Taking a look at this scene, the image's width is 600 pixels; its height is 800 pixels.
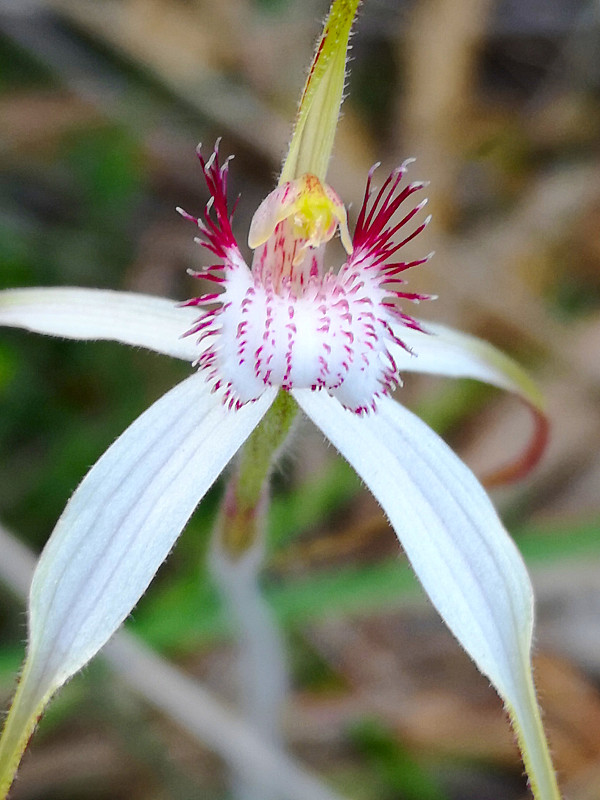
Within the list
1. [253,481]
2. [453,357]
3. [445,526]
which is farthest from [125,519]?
[453,357]

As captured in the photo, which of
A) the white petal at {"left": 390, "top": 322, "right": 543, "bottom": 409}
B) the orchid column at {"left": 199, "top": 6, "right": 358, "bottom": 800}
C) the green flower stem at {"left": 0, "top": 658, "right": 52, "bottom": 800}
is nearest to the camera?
the green flower stem at {"left": 0, "top": 658, "right": 52, "bottom": 800}

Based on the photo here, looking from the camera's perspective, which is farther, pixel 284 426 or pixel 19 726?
pixel 284 426

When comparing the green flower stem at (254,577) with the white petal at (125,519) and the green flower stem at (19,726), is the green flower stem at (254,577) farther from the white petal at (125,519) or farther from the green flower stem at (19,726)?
the green flower stem at (19,726)

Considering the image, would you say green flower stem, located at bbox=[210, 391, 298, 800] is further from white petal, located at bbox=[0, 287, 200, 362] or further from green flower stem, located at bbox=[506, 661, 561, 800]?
green flower stem, located at bbox=[506, 661, 561, 800]

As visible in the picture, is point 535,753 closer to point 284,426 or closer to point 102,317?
point 284,426

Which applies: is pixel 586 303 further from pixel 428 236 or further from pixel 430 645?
pixel 430 645

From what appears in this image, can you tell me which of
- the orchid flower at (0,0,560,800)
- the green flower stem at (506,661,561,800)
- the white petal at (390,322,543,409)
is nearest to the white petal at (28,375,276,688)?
the orchid flower at (0,0,560,800)
